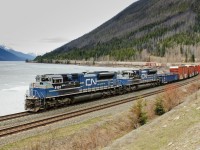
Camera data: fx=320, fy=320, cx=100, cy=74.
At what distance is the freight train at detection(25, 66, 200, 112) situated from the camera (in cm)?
3191

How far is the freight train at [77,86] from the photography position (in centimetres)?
3191

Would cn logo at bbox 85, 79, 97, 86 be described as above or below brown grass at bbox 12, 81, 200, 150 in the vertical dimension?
above

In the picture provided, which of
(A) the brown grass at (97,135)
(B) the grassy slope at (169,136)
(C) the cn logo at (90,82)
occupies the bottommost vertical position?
(A) the brown grass at (97,135)

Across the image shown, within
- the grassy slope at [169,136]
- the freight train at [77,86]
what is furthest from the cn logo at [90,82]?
the grassy slope at [169,136]

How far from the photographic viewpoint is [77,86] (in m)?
36.6

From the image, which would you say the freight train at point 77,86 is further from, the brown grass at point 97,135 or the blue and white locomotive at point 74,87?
the brown grass at point 97,135

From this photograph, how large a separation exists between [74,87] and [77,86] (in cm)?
64

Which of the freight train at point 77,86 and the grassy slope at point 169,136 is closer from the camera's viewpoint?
the grassy slope at point 169,136

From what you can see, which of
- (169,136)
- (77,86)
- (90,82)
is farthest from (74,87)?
(169,136)

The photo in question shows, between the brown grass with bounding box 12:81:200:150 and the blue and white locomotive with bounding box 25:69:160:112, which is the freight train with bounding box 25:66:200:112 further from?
the brown grass with bounding box 12:81:200:150

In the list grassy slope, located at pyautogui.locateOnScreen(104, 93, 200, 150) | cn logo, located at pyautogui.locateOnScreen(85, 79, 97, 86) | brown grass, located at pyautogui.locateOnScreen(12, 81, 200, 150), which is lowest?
brown grass, located at pyautogui.locateOnScreen(12, 81, 200, 150)

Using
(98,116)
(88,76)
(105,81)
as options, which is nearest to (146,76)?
(105,81)

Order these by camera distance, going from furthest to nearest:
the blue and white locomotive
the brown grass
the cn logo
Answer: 1. the cn logo
2. the blue and white locomotive
3. the brown grass

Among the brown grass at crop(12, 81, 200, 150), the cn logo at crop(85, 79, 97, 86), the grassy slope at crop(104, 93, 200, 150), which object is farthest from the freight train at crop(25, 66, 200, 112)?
the grassy slope at crop(104, 93, 200, 150)
